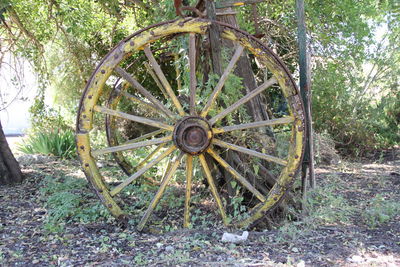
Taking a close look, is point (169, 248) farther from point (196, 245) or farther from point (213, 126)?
point (213, 126)

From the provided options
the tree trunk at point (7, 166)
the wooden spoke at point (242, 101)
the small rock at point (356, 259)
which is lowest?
the small rock at point (356, 259)

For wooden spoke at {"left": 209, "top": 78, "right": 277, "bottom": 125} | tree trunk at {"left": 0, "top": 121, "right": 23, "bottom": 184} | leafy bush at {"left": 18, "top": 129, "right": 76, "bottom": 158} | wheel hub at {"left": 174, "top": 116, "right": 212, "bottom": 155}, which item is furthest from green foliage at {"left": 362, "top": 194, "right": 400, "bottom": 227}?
leafy bush at {"left": 18, "top": 129, "right": 76, "bottom": 158}

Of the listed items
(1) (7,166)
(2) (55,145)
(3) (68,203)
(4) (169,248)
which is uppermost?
(2) (55,145)

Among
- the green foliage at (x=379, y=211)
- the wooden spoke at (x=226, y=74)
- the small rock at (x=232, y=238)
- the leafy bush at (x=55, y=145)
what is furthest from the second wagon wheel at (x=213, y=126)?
the leafy bush at (x=55, y=145)

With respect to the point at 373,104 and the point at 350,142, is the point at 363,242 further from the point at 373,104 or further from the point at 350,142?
the point at 373,104

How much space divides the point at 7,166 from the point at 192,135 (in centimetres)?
302

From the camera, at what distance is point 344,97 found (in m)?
7.92

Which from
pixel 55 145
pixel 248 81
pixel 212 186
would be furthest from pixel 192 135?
pixel 55 145

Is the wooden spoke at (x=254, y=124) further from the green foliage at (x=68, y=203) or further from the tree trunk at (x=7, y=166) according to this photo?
the tree trunk at (x=7, y=166)

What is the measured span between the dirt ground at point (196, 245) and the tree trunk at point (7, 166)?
3.11ft

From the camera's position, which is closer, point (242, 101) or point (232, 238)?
point (232, 238)

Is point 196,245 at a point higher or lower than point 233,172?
lower

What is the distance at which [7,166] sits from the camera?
19.1 feet

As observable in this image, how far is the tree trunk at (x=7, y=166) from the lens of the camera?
5719 millimetres
